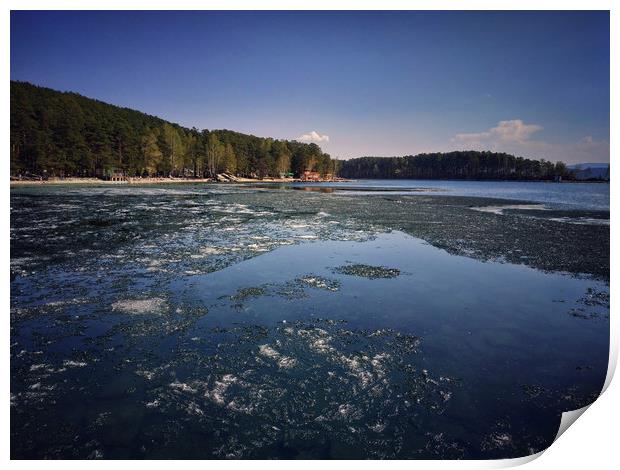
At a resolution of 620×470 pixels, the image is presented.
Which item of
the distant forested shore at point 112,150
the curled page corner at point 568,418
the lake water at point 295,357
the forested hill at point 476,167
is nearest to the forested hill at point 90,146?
the distant forested shore at point 112,150

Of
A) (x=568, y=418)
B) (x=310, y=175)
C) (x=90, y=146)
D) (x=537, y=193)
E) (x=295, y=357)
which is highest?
(x=310, y=175)

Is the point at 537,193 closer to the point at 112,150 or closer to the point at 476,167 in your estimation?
the point at 112,150

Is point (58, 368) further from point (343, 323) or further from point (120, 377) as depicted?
point (343, 323)

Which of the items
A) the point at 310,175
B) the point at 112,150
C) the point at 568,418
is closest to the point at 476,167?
the point at 310,175

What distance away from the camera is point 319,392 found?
342 centimetres

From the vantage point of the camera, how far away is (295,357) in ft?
13.4

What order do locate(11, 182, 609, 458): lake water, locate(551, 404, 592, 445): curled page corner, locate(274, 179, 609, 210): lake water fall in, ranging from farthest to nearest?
locate(274, 179, 609, 210): lake water < locate(551, 404, 592, 445): curled page corner < locate(11, 182, 609, 458): lake water

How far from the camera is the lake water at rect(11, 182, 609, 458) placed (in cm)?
283

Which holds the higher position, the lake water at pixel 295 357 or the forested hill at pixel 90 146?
the forested hill at pixel 90 146

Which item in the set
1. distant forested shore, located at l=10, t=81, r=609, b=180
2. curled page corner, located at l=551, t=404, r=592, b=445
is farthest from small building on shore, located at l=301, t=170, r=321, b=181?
curled page corner, located at l=551, t=404, r=592, b=445

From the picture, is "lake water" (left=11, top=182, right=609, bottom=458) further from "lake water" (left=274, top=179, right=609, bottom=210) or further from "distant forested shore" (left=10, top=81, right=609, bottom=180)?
"distant forested shore" (left=10, top=81, right=609, bottom=180)

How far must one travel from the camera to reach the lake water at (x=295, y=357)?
2834mm

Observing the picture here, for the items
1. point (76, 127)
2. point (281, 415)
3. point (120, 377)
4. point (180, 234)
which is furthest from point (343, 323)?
point (76, 127)

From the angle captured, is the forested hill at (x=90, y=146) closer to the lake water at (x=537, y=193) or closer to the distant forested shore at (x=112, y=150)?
the distant forested shore at (x=112, y=150)
